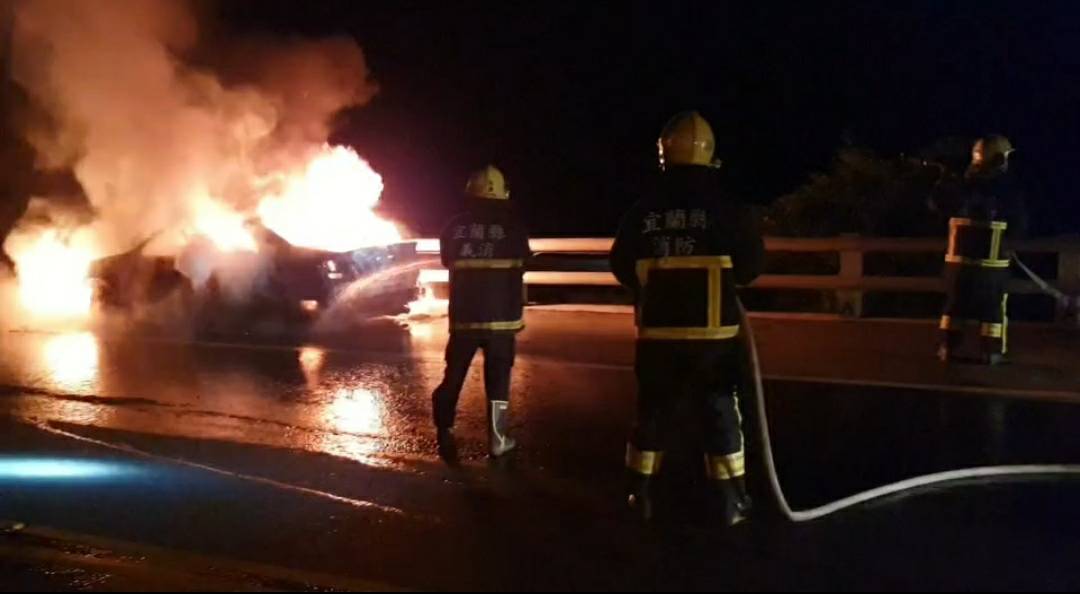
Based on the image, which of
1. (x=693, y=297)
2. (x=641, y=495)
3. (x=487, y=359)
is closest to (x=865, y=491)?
(x=641, y=495)

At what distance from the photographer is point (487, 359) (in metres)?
7.29

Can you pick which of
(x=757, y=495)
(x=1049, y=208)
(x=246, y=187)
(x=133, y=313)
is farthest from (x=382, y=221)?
(x=1049, y=208)

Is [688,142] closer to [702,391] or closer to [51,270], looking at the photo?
[702,391]

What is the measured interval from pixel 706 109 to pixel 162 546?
24.1m

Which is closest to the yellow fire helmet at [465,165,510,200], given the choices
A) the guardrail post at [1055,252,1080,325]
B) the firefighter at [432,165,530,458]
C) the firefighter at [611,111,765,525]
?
the firefighter at [432,165,530,458]

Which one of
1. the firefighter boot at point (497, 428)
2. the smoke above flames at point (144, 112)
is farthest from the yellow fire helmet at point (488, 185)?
the smoke above flames at point (144, 112)

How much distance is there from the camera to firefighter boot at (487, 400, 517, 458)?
→ 730cm

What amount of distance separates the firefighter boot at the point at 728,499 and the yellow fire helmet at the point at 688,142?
1.56 m

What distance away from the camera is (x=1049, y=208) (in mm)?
23359

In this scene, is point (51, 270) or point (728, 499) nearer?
point (728, 499)

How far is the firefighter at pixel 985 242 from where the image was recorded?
31.9 ft

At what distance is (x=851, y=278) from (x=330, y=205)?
682 centimetres

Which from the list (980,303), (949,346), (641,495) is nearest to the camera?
(641,495)

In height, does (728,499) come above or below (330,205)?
below
